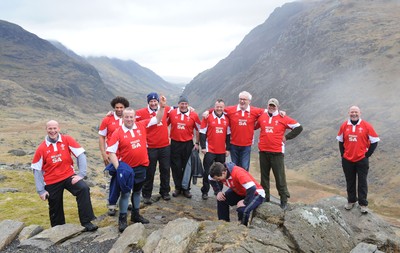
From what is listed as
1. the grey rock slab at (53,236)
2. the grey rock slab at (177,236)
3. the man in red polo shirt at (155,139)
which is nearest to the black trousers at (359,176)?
the man in red polo shirt at (155,139)

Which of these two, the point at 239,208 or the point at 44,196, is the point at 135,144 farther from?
the point at 239,208

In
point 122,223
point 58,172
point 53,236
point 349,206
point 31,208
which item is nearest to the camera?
point 53,236

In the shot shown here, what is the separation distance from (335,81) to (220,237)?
80.8 m

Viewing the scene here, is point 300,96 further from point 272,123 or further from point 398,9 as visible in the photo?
point 272,123

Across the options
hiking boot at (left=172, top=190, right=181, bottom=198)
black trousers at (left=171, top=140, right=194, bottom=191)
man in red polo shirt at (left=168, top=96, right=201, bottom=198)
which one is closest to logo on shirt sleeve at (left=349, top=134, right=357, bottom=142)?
man in red polo shirt at (left=168, top=96, right=201, bottom=198)

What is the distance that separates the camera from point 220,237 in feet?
26.8

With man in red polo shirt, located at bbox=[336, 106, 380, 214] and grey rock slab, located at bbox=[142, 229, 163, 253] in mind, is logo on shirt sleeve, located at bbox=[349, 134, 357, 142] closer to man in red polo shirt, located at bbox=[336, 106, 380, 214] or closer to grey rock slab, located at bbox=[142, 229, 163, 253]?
man in red polo shirt, located at bbox=[336, 106, 380, 214]

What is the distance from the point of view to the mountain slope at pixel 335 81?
167 ft

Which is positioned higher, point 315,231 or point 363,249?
point 315,231

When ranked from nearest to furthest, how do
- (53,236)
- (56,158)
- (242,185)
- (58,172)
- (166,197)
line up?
(242,185), (53,236), (56,158), (58,172), (166,197)

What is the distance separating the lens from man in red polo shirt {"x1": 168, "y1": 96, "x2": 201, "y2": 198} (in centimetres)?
1265

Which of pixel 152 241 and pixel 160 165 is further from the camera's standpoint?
pixel 160 165

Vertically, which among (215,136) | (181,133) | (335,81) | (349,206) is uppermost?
(335,81)

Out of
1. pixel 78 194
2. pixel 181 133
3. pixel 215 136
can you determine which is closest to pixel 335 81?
pixel 215 136
